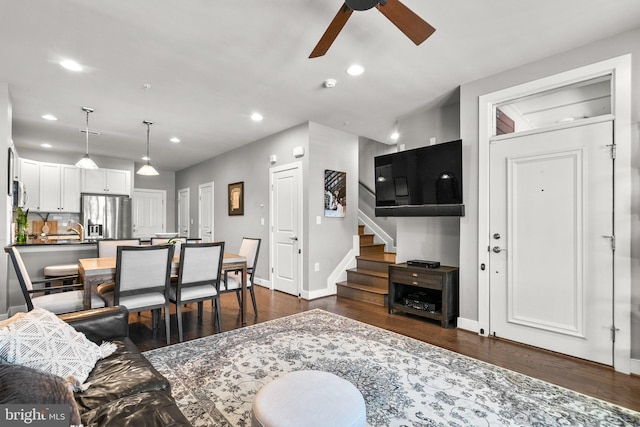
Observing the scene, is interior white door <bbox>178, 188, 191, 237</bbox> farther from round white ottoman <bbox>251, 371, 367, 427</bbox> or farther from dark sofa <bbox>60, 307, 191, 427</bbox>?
round white ottoman <bbox>251, 371, 367, 427</bbox>

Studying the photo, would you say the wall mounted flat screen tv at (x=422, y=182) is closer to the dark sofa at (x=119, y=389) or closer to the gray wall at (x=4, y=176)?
the dark sofa at (x=119, y=389)

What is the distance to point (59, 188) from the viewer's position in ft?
21.6

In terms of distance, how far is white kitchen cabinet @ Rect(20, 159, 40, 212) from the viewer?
20.2 feet

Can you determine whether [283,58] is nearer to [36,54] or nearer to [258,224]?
[36,54]

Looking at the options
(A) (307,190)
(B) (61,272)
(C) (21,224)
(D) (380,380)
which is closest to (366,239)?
(A) (307,190)

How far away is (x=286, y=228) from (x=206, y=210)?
3.29 m

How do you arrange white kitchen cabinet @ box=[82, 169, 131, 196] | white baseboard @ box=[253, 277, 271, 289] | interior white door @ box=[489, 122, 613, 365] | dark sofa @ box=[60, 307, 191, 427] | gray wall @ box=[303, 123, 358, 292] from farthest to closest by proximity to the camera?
white kitchen cabinet @ box=[82, 169, 131, 196]
white baseboard @ box=[253, 277, 271, 289]
gray wall @ box=[303, 123, 358, 292]
interior white door @ box=[489, 122, 613, 365]
dark sofa @ box=[60, 307, 191, 427]

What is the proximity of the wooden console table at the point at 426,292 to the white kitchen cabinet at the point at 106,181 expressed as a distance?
658cm

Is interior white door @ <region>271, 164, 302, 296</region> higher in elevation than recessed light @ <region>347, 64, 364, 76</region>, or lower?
lower

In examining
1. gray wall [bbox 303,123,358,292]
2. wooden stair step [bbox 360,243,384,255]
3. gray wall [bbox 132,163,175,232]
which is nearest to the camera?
gray wall [bbox 303,123,358,292]

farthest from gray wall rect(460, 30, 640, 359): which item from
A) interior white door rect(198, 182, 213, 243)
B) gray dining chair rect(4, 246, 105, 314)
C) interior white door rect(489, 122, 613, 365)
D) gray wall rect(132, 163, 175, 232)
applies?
gray wall rect(132, 163, 175, 232)

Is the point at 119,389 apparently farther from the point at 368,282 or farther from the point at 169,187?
the point at 169,187

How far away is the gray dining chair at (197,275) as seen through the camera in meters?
3.14

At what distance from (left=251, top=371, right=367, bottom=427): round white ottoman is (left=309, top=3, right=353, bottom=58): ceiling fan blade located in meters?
2.11
